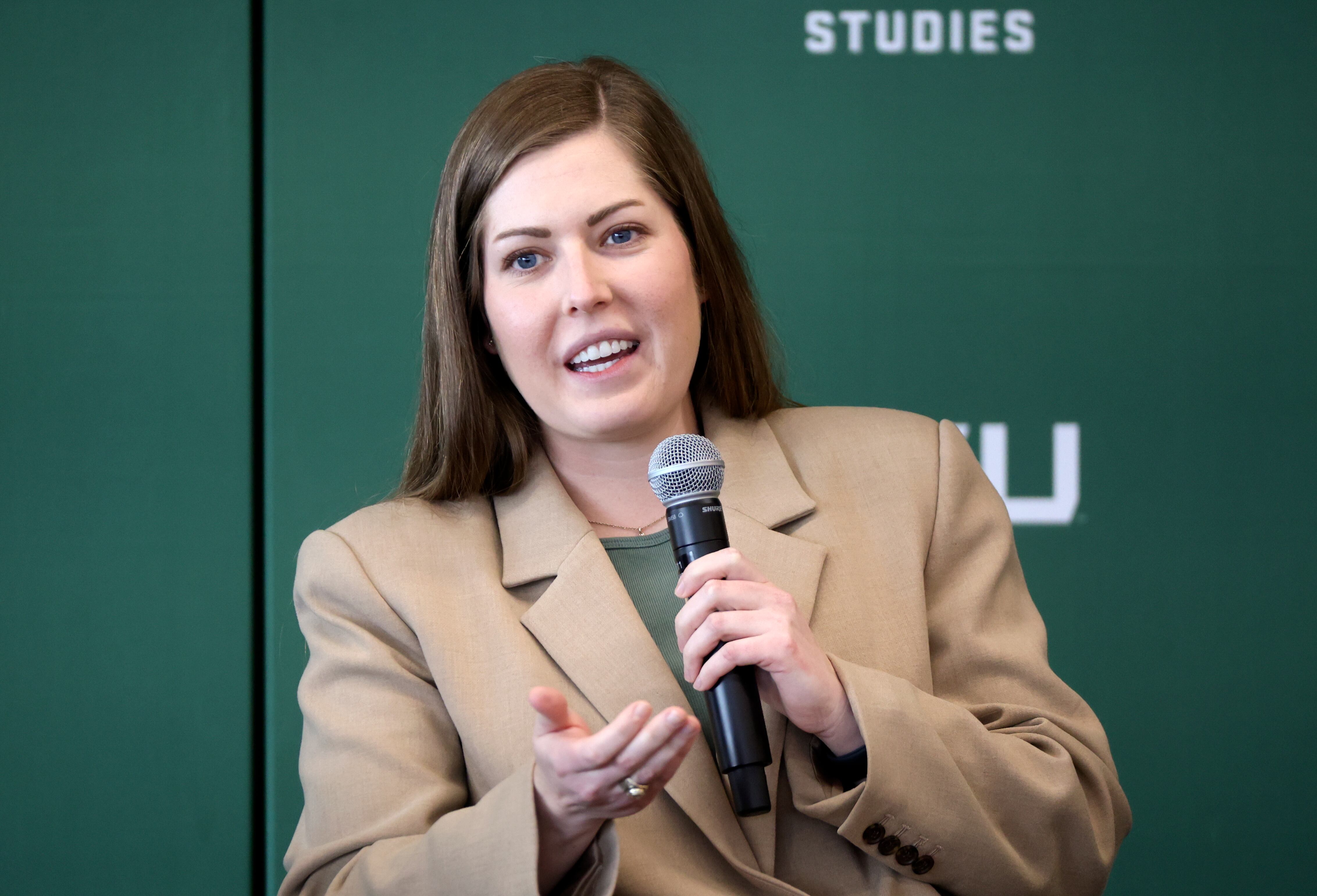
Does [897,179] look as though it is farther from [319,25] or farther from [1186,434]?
[319,25]

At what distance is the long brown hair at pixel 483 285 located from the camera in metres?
1.62

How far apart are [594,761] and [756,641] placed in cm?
21

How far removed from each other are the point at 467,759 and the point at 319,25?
1.81 m

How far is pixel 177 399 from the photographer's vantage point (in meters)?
2.54

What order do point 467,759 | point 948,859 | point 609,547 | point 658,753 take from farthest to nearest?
point 609,547
point 467,759
point 948,859
point 658,753

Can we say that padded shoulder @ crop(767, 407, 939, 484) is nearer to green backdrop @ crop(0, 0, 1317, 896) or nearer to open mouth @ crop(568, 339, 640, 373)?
open mouth @ crop(568, 339, 640, 373)

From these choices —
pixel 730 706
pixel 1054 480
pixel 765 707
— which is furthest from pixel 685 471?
pixel 1054 480

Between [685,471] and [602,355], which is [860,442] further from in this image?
[685,471]

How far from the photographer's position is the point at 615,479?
1.71 m

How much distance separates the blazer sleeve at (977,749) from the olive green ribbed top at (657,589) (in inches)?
6.0

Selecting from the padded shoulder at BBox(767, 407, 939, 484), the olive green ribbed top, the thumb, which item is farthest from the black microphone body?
the padded shoulder at BBox(767, 407, 939, 484)

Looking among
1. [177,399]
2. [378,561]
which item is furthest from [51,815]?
[378,561]

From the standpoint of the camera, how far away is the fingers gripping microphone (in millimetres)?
1105

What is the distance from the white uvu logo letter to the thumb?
1658 millimetres
